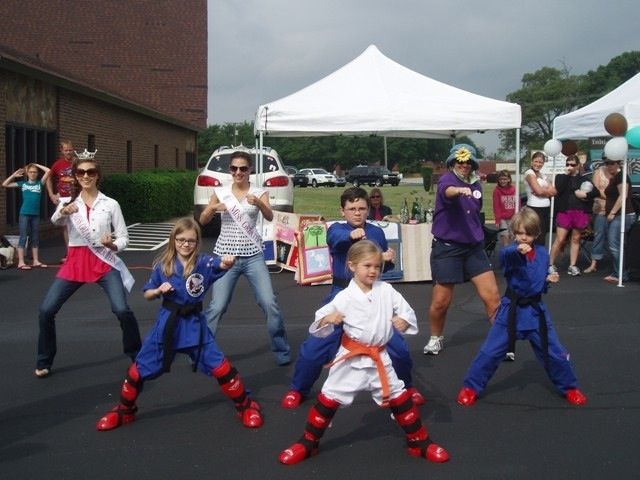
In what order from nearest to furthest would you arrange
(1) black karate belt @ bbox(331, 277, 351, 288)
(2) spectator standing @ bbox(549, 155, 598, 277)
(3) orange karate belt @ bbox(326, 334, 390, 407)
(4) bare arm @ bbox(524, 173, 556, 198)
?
(3) orange karate belt @ bbox(326, 334, 390, 407)
(1) black karate belt @ bbox(331, 277, 351, 288)
(4) bare arm @ bbox(524, 173, 556, 198)
(2) spectator standing @ bbox(549, 155, 598, 277)

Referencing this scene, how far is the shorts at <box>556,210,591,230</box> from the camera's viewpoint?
11.1 meters

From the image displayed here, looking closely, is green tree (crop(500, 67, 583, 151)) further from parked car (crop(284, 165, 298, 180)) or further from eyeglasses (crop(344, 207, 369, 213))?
eyeglasses (crop(344, 207, 369, 213))

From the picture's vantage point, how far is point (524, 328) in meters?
5.19

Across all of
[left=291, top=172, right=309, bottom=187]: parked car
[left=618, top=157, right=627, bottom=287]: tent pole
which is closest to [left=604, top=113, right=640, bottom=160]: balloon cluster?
[left=618, top=157, right=627, bottom=287]: tent pole

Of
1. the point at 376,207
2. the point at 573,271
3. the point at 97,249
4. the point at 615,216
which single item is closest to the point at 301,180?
the point at 573,271

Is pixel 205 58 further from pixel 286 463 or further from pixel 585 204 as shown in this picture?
pixel 286 463

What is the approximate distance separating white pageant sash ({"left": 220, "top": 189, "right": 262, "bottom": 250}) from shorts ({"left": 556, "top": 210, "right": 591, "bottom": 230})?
259 inches

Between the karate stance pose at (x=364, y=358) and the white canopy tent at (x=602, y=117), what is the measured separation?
6738mm

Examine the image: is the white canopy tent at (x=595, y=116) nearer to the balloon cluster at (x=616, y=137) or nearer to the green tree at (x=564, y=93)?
the balloon cluster at (x=616, y=137)

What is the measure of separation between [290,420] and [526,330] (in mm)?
1652

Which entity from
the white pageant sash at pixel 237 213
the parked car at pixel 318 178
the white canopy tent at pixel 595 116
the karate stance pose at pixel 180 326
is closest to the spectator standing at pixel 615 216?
the white canopy tent at pixel 595 116

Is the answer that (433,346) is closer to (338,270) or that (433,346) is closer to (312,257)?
(338,270)

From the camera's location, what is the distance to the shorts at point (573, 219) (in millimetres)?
11148

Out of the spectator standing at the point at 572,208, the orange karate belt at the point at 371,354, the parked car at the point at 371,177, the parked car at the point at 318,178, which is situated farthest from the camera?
the parked car at the point at 318,178
